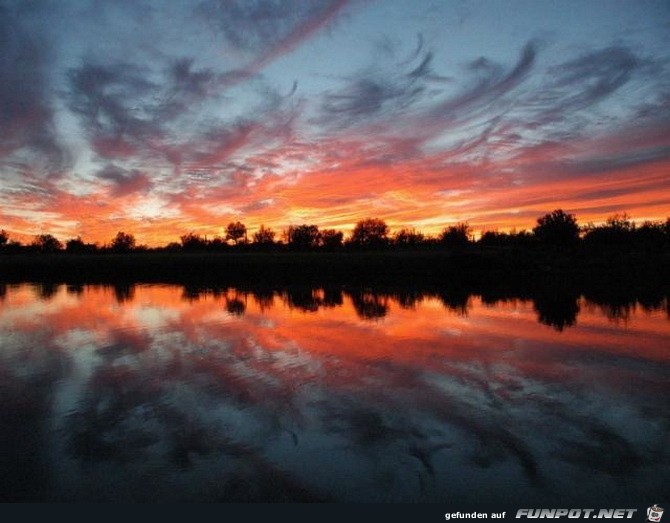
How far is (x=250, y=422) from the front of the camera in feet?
29.2

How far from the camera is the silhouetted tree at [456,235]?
329 feet

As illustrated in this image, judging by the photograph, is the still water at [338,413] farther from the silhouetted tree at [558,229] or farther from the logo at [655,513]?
the silhouetted tree at [558,229]

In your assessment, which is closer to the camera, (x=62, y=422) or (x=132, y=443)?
(x=132, y=443)

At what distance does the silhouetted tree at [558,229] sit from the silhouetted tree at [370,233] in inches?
1942

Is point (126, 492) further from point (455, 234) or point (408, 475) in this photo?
point (455, 234)

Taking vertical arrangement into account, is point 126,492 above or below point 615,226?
below

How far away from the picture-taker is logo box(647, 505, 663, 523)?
5918 mm

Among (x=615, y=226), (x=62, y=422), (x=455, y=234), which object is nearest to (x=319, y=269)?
(x=455, y=234)

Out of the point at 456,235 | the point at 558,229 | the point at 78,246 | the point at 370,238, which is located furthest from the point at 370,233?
the point at 78,246

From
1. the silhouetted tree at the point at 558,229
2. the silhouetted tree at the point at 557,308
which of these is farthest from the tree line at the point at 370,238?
the silhouetted tree at the point at 557,308

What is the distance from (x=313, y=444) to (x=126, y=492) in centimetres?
302

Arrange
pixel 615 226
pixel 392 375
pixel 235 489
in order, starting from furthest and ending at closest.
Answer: pixel 615 226 < pixel 392 375 < pixel 235 489

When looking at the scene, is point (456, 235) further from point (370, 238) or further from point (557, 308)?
point (557, 308)

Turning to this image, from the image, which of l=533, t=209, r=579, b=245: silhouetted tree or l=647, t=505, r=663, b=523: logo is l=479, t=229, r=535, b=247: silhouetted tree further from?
l=647, t=505, r=663, b=523: logo
